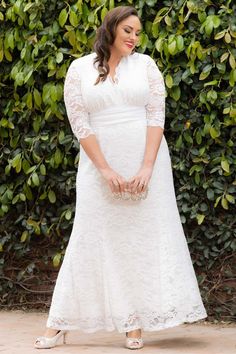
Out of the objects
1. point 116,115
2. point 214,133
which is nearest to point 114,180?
point 116,115

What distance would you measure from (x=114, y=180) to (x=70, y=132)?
127 cm

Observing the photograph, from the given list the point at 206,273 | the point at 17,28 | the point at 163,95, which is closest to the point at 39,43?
the point at 17,28

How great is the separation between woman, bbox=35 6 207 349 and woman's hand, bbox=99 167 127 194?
51mm

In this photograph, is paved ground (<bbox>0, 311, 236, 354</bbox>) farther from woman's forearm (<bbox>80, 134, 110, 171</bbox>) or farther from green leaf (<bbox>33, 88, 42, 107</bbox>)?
green leaf (<bbox>33, 88, 42, 107</bbox>)

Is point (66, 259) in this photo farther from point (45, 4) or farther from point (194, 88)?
point (45, 4)

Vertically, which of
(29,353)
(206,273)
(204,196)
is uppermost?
(204,196)

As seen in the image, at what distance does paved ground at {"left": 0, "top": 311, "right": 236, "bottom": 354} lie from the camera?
536 centimetres

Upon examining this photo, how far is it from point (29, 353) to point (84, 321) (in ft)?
1.07

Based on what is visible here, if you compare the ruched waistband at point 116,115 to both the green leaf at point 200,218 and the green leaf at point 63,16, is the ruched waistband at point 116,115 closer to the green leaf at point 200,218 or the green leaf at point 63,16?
the green leaf at point 200,218

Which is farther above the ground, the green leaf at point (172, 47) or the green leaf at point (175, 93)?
the green leaf at point (172, 47)

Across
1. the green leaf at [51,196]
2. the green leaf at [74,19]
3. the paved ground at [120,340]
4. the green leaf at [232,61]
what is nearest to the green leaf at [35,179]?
the green leaf at [51,196]

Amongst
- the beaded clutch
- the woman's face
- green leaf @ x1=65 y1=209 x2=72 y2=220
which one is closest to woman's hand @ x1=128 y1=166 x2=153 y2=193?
the beaded clutch

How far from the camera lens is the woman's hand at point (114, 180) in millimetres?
5242

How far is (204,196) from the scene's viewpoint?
6.15m
